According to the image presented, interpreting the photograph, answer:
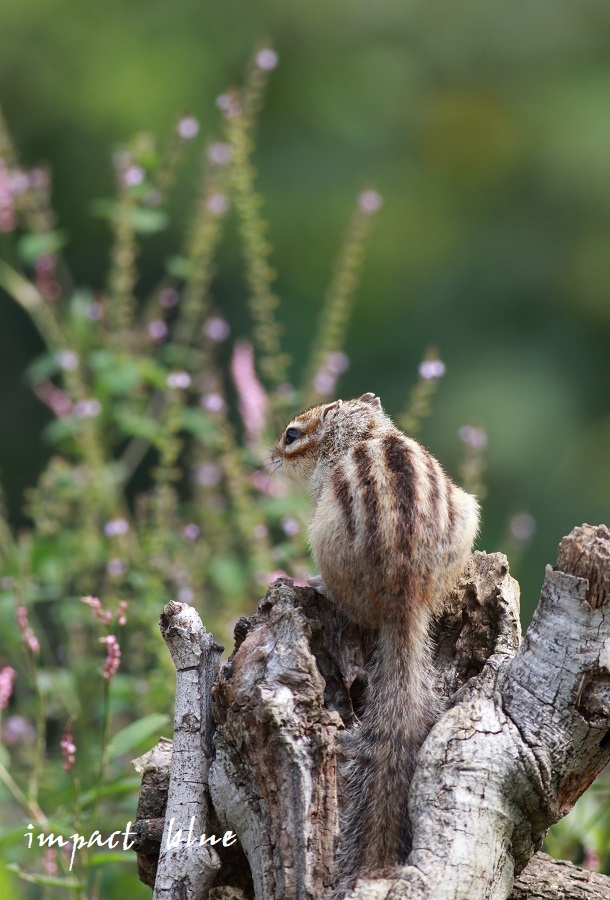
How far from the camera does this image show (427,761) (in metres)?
2.52

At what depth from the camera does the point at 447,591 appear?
2.96 metres

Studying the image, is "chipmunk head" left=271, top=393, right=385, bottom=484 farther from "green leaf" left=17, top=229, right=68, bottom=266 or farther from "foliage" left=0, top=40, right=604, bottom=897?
"green leaf" left=17, top=229, right=68, bottom=266

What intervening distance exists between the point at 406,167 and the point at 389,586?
7.03 m

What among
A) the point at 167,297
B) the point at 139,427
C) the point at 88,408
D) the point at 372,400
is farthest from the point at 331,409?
the point at 167,297

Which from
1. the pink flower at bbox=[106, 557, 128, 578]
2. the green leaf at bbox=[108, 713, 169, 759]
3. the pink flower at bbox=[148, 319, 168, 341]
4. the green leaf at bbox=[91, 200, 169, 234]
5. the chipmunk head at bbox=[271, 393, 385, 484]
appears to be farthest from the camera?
the pink flower at bbox=[148, 319, 168, 341]

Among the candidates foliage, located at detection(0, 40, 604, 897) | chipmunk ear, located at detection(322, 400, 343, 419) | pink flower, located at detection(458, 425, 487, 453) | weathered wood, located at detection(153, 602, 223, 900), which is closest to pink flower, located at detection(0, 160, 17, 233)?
foliage, located at detection(0, 40, 604, 897)

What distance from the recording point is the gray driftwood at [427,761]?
2453mm

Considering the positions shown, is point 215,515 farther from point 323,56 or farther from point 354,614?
point 323,56

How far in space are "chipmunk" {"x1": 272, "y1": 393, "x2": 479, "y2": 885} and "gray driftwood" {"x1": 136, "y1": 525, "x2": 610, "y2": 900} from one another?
74 millimetres

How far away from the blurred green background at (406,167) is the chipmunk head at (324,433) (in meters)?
4.34

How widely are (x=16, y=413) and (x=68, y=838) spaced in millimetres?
6923

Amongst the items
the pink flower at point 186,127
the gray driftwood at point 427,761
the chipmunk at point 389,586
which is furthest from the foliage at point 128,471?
the gray driftwood at point 427,761

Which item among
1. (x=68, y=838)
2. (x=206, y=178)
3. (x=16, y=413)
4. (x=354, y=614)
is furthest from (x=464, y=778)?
(x=16, y=413)

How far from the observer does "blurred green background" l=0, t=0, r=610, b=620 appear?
859 centimetres
